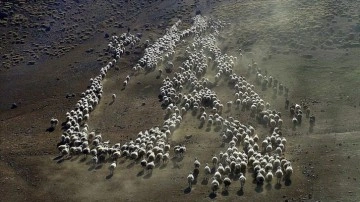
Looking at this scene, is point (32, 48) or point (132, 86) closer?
point (132, 86)

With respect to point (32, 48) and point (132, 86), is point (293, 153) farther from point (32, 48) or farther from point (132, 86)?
point (32, 48)

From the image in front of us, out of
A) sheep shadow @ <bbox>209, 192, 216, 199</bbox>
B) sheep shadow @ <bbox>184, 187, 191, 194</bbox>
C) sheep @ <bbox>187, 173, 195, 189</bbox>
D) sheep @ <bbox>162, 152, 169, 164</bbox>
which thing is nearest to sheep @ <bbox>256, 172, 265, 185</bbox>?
sheep shadow @ <bbox>209, 192, 216, 199</bbox>

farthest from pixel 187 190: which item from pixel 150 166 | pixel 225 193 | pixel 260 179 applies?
pixel 260 179

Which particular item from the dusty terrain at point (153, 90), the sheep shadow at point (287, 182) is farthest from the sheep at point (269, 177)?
the sheep shadow at point (287, 182)

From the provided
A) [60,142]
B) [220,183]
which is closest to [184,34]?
[60,142]

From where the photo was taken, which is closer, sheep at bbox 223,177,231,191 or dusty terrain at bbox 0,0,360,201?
sheep at bbox 223,177,231,191

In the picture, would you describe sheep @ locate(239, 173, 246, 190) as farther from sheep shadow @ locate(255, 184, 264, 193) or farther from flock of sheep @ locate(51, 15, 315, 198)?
sheep shadow @ locate(255, 184, 264, 193)

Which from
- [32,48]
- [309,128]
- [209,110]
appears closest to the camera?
[309,128]

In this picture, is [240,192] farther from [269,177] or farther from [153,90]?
[153,90]
